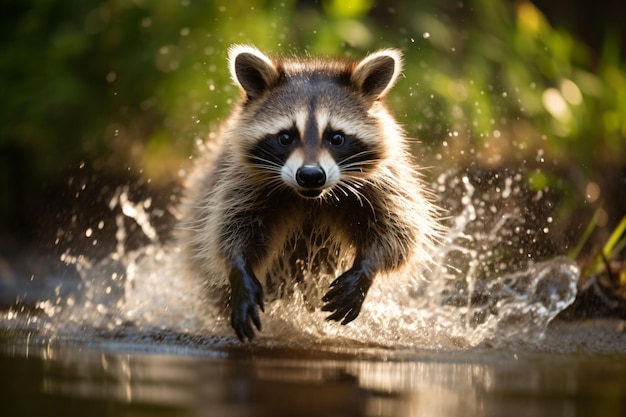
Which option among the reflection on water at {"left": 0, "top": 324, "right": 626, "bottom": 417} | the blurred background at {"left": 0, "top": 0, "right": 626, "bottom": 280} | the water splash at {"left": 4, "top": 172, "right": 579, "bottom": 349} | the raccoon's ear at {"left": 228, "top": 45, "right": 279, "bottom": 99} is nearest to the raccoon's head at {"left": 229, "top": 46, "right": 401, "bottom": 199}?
the raccoon's ear at {"left": 228, "top": 45, "right": 279, "bottom": 99}

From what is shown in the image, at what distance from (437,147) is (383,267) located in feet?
7.91

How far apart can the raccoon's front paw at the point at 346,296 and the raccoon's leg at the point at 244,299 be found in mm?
291

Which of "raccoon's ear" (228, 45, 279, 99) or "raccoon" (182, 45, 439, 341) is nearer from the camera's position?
"raccoon" (182, 45, 439, 341)

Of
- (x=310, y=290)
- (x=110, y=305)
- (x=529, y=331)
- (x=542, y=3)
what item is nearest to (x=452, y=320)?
(x=529, y=331)

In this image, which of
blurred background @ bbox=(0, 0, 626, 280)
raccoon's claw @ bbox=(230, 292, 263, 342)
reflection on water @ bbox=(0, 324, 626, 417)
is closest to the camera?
reflection on water @ bbox=(0, 324, 626, 417)

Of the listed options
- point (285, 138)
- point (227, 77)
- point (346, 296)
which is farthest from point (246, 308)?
point (227, 77)

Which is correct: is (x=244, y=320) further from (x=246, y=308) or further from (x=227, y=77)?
(x=227, y=77)

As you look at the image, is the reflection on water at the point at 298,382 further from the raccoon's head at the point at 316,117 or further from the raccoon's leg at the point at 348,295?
the raccoon's head at the point at 316,117

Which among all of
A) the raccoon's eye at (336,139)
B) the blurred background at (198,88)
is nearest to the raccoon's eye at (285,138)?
the raccoon's eye at (336,139)

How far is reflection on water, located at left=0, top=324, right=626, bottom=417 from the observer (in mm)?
3035

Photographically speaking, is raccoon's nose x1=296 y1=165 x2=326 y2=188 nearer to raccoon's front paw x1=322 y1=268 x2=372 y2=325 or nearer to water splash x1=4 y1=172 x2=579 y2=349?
raccoon's front paw x1=322 y1=268 x2=372 y2=325

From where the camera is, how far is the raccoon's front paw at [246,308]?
14.5ft

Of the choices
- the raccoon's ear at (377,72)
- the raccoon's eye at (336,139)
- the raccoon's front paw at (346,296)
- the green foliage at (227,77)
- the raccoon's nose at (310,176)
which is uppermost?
the green foliage at (227,77)

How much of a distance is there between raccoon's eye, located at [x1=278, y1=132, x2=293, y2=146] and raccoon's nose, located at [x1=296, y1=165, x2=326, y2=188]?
1.06 ft
